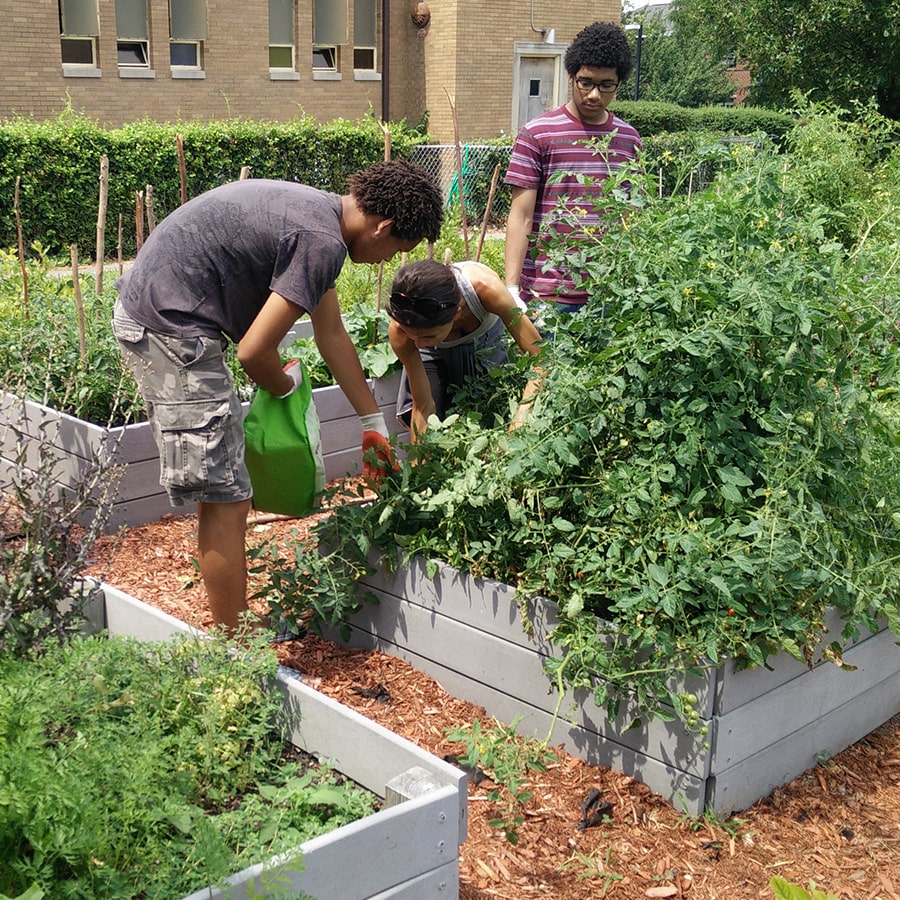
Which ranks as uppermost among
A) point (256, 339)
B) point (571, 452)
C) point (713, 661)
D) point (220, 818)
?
point (256, 339)

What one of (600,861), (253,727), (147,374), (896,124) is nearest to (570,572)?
(600,861)

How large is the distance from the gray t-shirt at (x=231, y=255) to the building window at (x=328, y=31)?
1918 cm

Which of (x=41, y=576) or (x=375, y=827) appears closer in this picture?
(x=375, y=827)

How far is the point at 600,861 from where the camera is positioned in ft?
9.37

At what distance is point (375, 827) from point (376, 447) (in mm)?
1797

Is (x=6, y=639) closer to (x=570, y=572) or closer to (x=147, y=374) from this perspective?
(x=147, y=374)

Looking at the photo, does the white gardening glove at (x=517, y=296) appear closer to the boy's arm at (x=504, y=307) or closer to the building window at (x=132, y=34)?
the boy's arm at (x=504, y=307)

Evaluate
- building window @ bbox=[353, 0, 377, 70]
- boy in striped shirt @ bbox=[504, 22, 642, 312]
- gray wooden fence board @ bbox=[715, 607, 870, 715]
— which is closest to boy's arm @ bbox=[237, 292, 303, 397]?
boy in striped shirt @ bbox=[504, 22, 642, 312]

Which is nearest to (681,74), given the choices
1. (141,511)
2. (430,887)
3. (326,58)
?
(326,58)

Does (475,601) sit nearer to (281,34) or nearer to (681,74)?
(281,34)

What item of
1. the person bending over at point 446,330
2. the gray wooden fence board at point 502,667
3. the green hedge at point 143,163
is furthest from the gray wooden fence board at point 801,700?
the green hedge at point 143,163

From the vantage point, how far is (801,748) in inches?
128

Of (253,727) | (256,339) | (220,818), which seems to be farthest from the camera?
(256,339)

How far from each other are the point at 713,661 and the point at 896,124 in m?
5.78
